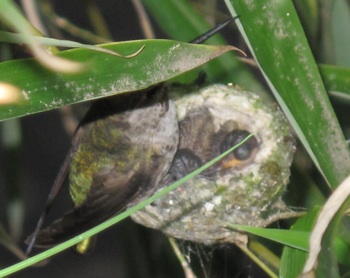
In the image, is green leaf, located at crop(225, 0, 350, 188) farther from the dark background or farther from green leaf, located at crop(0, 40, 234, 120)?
the dark background

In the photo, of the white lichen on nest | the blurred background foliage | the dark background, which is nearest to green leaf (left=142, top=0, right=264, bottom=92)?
the blurred background foliage

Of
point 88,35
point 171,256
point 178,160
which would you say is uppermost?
point 88,35

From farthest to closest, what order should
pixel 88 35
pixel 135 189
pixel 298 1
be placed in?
pixel 88 35
pixel 135 189
pixel 298 1

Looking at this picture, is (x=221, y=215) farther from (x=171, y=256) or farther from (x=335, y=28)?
(x=335, y=28)

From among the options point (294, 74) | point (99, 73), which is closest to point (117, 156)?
point (294, 74)

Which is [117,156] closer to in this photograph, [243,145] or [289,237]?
[243,145]

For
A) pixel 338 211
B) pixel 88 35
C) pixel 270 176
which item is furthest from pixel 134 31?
pixel 338 211

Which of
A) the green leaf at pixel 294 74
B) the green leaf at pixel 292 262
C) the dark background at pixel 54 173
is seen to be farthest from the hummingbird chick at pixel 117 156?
the dark background at pixel 54 173
